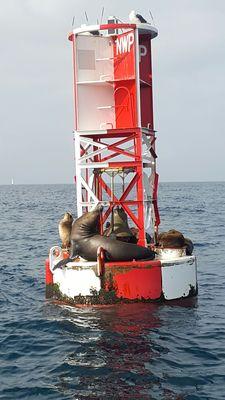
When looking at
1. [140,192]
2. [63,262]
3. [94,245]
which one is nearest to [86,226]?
[94,245]

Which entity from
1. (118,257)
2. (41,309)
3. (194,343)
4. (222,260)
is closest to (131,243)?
(118,257)

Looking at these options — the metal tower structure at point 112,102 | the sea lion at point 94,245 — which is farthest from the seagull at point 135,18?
the sea lion at point 94,245

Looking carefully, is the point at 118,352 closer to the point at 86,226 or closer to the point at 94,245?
the point at 94,245

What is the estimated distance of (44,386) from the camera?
973 centimetres

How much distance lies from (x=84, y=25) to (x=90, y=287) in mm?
7262

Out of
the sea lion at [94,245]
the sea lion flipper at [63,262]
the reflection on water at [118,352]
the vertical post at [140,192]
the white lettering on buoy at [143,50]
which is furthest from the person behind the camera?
the white lettering on buoy at [143,50]

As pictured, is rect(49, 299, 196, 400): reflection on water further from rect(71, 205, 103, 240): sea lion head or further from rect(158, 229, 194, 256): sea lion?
rect(71, 205, 103, 240): sea lion head

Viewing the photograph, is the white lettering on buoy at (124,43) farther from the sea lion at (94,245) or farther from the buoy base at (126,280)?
the buoy base at (126,280)

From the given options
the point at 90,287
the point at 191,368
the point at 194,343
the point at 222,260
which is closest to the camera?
the point at 191,368

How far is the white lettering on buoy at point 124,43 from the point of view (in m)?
15.5

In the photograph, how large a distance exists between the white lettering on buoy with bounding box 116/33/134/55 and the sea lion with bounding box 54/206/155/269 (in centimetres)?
445

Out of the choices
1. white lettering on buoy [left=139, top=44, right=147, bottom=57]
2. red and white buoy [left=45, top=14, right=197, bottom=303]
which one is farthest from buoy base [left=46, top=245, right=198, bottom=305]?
white lettering on buoy [left=139, top=44, right=147, bottom=57]

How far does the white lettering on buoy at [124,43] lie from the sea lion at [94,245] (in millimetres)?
4447

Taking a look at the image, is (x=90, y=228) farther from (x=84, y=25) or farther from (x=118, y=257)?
(x=84, y=25)
